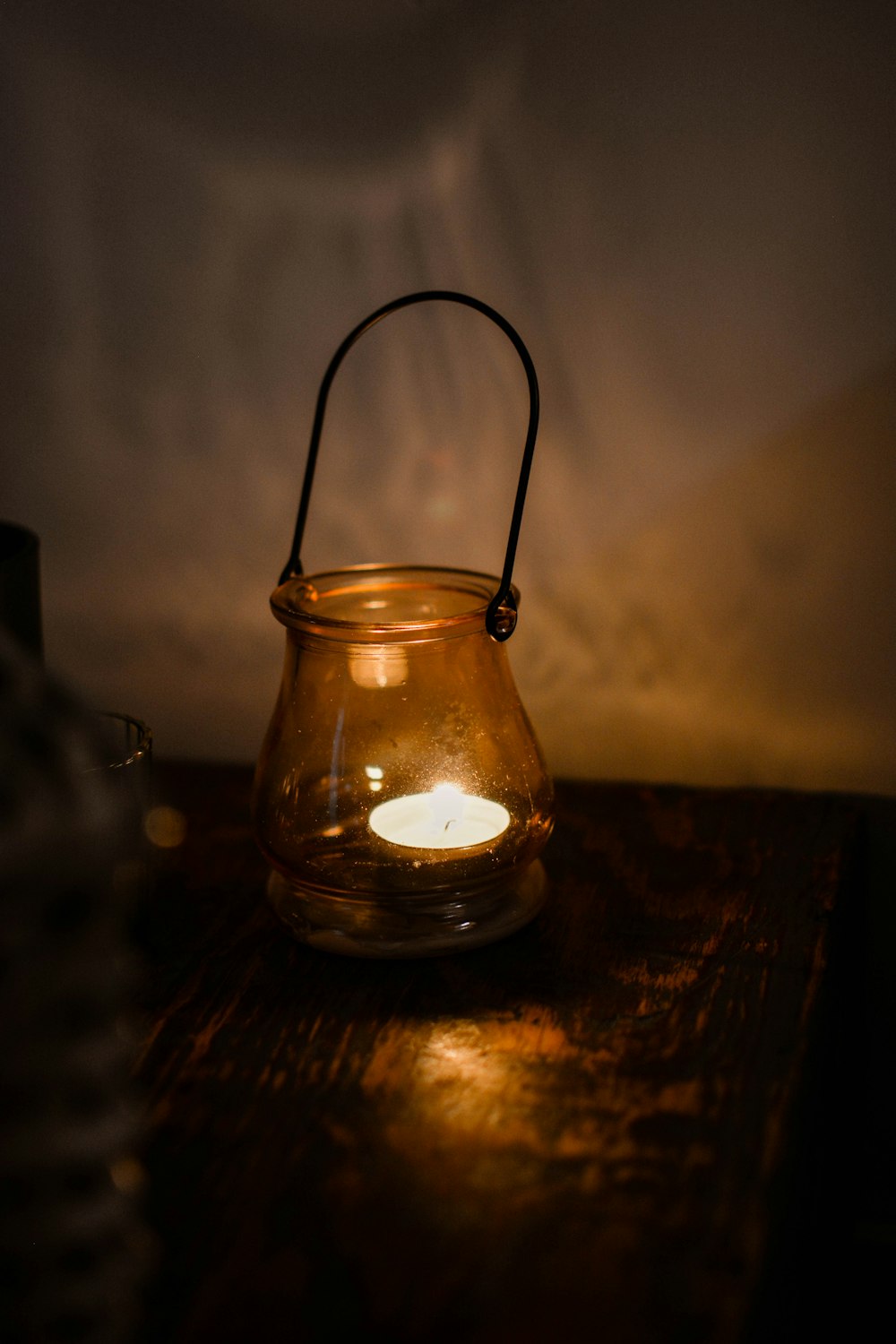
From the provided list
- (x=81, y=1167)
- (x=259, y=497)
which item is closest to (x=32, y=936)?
(x=81, y=1167)

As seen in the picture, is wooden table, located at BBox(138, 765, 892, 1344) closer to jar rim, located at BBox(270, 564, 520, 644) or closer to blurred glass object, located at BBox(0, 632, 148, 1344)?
blurred glass object, located at BBox(0, 632, 148, 1344)

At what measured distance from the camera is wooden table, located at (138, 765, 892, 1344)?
1.17 ft

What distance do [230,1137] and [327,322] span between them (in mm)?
499

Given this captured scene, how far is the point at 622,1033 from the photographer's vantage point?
0.49m

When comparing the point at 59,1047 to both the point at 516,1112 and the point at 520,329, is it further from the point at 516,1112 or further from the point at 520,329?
the point at 520,329

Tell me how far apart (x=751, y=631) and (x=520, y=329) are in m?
0.24

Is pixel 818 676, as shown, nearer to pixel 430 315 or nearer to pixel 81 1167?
pixel 430 315

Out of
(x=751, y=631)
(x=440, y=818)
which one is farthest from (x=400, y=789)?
(x=751, y=631)

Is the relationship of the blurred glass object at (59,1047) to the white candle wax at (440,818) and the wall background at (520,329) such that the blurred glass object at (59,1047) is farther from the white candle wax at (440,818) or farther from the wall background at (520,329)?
the wall background at (520,329)

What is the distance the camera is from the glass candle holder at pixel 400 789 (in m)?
0.54

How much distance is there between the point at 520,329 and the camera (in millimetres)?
697

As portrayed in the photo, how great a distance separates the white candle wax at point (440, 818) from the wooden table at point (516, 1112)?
0.06 m

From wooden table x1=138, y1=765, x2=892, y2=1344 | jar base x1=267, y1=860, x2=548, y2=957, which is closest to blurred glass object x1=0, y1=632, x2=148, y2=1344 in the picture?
wooden table x1=138, y1=765, x2=892, y2=1344

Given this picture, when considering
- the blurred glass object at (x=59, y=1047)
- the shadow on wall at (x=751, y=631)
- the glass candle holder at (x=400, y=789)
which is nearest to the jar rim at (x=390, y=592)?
the glass candle holder at (x=400, y=789)
